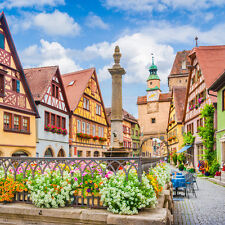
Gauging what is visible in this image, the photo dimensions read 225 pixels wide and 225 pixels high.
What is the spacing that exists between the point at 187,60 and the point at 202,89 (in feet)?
123

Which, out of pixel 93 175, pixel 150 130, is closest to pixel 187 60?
pixel 150 130

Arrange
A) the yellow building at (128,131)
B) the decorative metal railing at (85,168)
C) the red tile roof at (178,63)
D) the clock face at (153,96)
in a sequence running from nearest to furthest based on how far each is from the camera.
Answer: the decorative metal railing at (85,168)
the yellow building at (128,131)
the red tile roof at (178,63)
the clock face at (153,96)

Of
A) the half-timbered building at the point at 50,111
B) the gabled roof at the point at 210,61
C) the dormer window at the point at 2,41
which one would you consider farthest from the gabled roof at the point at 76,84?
the gabled roof at the point at 210,61

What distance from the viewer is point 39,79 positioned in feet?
69.1

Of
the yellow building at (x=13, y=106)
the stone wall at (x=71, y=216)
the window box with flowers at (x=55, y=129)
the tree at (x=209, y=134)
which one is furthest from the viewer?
the window box with flowers at (x=55, y=129)

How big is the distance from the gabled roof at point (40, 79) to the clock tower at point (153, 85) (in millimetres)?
38280

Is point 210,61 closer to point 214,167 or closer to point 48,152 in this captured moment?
point 214,167

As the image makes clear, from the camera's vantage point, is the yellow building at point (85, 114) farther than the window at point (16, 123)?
Yes

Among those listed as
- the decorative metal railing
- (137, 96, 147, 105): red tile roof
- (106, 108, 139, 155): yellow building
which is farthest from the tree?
(137, 96, 147, 105): red tile roof

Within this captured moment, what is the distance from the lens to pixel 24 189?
5066 millimetres

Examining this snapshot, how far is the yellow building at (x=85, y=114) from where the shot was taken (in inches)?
974

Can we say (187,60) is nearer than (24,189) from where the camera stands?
No

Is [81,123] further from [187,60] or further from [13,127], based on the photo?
[187,60]

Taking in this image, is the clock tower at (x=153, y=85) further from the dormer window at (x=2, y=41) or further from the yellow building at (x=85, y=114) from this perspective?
the dormer window at (x=2, y=41)
